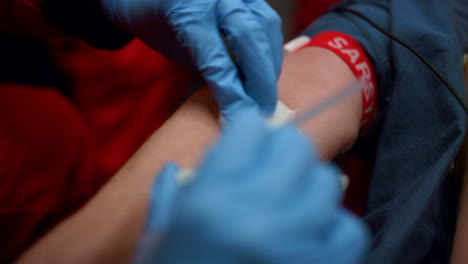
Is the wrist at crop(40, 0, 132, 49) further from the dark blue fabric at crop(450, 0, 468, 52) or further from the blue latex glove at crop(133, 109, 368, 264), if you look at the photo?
the dark blue fabric at crop(450, 0, 468, 52)

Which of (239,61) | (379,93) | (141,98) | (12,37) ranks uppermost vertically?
(239,61)

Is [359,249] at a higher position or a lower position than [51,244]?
higher

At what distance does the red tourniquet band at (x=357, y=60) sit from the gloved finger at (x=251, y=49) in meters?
0.27

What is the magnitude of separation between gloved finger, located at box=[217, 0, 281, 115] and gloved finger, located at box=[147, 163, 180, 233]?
283 millimetres

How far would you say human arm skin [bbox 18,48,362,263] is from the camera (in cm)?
57

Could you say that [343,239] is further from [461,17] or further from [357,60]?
[461,17]

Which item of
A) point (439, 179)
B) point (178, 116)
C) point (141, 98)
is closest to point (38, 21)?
point (141, 98)

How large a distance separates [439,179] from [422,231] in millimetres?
99

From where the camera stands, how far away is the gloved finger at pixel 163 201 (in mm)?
357

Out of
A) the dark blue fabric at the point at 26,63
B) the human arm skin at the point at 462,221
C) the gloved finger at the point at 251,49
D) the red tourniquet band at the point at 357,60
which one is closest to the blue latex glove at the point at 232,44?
the gloved finger at the point at 251,49

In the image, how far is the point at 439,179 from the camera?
2.29ft

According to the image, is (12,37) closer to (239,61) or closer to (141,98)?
(141,98)

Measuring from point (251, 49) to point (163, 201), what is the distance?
34 centimetres

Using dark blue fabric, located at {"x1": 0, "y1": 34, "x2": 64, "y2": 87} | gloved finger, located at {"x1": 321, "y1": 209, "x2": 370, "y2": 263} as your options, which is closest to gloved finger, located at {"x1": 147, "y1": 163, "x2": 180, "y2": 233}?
gloved finger, located at {"x1": 321, "y1": 209, "x2": 370, "y2": 263}
